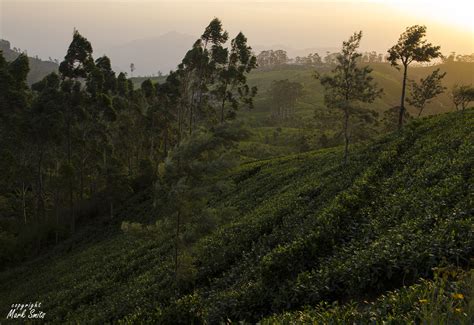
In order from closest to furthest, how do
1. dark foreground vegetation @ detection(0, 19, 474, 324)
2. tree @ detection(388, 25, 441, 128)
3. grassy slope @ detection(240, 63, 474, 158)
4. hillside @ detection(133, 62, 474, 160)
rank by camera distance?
1. dark foreground vegetation @ detection(0, 19, 474, 324)
2. hillside @ detection(133, 62, 474, 160)
3. tree @ detection(388, 25, 441, 128)
4. grassy slope @ detection(240, 63, 474, 158)

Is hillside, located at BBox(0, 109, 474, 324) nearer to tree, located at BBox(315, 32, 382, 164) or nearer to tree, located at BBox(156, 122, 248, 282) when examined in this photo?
tree, located at BBox(156, 122, 248, 282)

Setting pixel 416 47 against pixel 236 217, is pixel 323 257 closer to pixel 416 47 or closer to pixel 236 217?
pixel 236 217

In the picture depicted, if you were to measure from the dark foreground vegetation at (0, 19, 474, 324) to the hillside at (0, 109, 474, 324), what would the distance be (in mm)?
85

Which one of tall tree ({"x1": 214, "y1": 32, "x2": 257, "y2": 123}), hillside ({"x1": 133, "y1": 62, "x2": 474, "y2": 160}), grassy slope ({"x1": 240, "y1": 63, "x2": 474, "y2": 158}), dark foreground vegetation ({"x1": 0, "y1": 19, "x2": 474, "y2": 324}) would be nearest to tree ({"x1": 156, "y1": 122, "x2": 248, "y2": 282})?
dark foreground vegetation ({"x1": 0, "y1": 19, "x2": 474, "y2": 324})

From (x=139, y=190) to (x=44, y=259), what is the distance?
61.0ft

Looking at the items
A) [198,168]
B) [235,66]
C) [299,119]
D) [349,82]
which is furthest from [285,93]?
[198,168]

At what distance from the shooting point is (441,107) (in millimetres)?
161000

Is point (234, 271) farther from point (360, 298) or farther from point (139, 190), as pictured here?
point (139, 190)

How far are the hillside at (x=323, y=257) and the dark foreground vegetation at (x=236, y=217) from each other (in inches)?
3.4

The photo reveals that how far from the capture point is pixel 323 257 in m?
16.7

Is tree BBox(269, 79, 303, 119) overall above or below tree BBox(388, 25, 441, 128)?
below

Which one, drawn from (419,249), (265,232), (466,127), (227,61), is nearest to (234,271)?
(265,232)

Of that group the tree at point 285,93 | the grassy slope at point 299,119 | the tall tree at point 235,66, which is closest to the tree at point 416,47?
the grassy slope at point 299,119

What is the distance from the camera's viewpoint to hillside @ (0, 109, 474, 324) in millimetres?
11594
